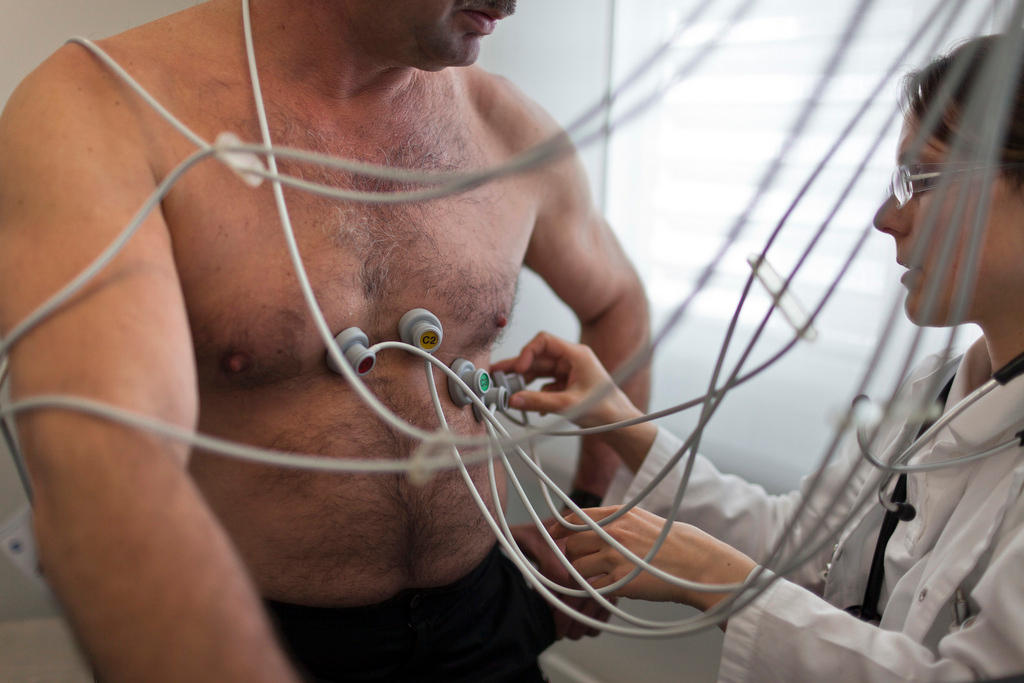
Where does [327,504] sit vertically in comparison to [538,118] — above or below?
below

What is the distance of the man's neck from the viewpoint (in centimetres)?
83

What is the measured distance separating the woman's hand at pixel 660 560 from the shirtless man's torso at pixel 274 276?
0.65 ft

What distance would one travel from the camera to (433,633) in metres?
0.95

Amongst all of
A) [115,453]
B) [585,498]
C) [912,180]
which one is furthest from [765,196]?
[115,453]

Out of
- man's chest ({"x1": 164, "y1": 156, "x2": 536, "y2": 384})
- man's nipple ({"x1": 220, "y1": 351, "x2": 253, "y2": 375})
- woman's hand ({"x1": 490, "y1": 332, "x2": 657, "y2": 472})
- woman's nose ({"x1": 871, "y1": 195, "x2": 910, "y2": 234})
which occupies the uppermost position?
woman's nose ({"x1": 871, "y1": 195, "x2": 910, "y2": 234})

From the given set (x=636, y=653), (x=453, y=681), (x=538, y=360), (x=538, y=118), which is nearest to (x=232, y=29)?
(x=538, y=118)

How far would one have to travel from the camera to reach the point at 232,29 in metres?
0.82

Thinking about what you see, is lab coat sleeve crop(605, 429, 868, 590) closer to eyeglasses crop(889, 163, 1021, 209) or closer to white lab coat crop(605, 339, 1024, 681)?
white lab coat crop(605, 339, 1024, 681)

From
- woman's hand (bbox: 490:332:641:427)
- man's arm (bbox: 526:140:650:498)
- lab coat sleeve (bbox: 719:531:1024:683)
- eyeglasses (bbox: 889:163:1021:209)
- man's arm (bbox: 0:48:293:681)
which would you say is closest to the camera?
man's arm (bbox: 0:48:293:681)

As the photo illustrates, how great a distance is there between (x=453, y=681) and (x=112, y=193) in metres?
0.70

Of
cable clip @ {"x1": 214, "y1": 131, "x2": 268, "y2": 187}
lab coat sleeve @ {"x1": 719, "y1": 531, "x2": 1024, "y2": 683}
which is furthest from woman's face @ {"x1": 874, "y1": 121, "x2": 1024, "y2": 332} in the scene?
cable clip @ {"x1": 214, "y1": 131, "x2": 268, "y2": 187}

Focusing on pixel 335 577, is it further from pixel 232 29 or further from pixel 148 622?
pixel 232 29

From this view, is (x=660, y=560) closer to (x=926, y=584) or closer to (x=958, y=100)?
(x=926, y=584)

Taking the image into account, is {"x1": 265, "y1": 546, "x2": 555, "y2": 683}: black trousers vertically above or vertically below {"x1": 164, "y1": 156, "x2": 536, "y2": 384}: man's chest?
below
